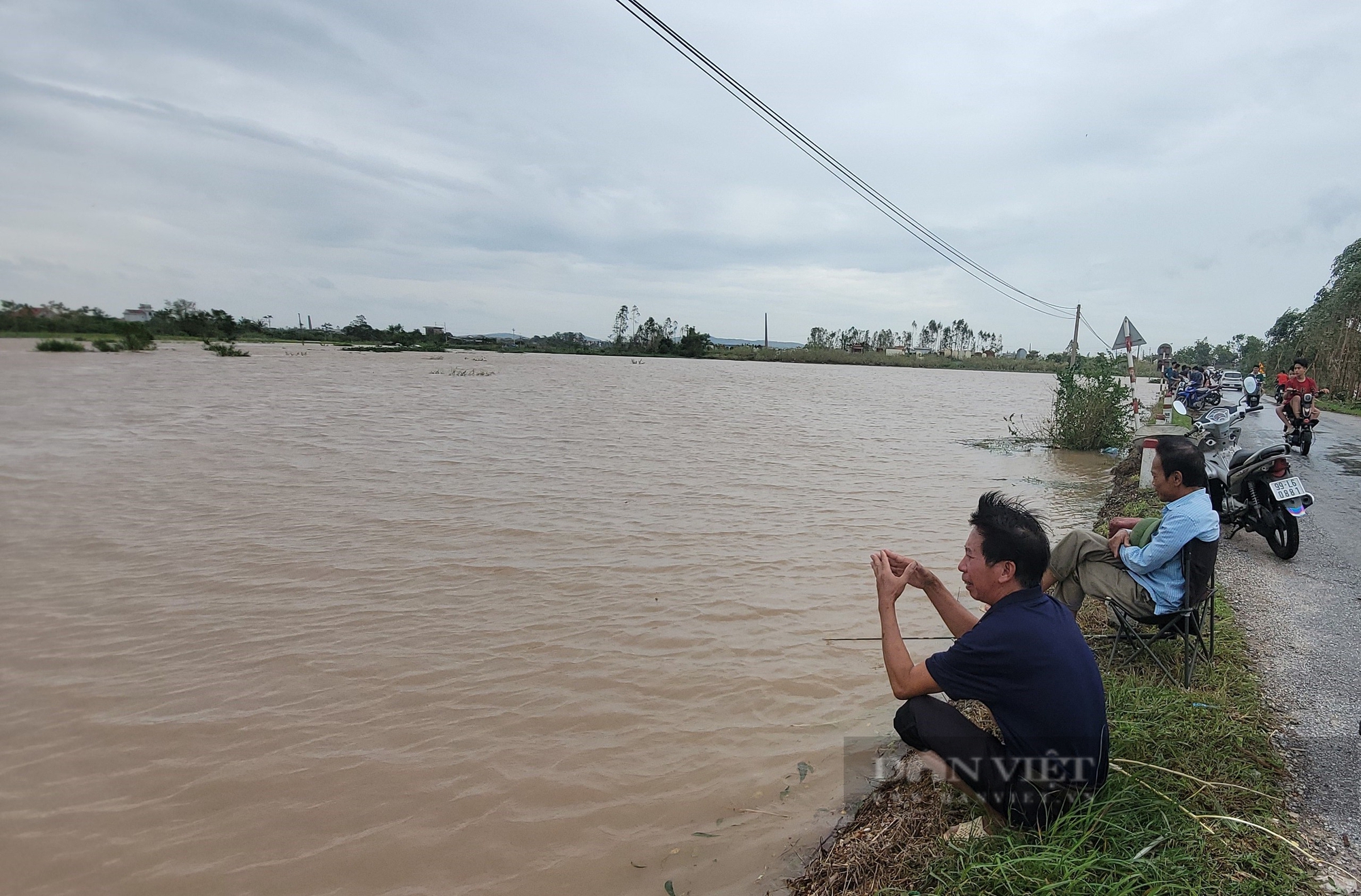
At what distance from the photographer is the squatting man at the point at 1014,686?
6.80ft

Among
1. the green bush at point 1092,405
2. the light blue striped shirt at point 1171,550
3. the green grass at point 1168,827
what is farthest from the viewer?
the green bush at point 1092,405

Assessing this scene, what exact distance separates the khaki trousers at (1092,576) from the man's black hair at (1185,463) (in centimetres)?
53

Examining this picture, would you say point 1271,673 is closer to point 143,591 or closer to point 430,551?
point 430,551

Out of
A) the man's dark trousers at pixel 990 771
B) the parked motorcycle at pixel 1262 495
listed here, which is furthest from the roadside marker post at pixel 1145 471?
the man's dark trousers at pixel 990 771

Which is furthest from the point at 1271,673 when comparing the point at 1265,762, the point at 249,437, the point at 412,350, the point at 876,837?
the point at 412,350

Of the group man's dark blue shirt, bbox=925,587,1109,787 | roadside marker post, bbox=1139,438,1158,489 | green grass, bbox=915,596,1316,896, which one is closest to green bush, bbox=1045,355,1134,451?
roadside marker post, bbox=1139,438,1158,489

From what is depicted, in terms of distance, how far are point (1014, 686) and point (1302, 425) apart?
12342mm

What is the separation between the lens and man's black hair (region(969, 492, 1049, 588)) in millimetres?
2217

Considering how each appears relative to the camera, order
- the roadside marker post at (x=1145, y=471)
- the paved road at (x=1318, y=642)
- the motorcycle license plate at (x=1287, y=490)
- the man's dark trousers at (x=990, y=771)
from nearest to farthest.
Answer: the man's dark trousers at (x=990, y=771) → the paved road at (x=1318, y=642) → the motorcycle license plate at (x=1287, y=490) → the roadside marker post at (x=1145, y=471)

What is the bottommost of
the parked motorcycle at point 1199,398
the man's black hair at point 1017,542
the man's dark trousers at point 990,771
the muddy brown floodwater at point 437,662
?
the muddy brown floodwater at point 437,662

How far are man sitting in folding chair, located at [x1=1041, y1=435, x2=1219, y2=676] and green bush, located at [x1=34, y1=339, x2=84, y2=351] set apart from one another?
54.6m

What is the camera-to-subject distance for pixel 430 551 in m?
6.66

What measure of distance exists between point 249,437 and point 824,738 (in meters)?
13.3

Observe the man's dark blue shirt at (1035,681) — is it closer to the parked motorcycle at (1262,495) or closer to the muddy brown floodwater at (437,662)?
the muddy brown floodwater at (437,662)
